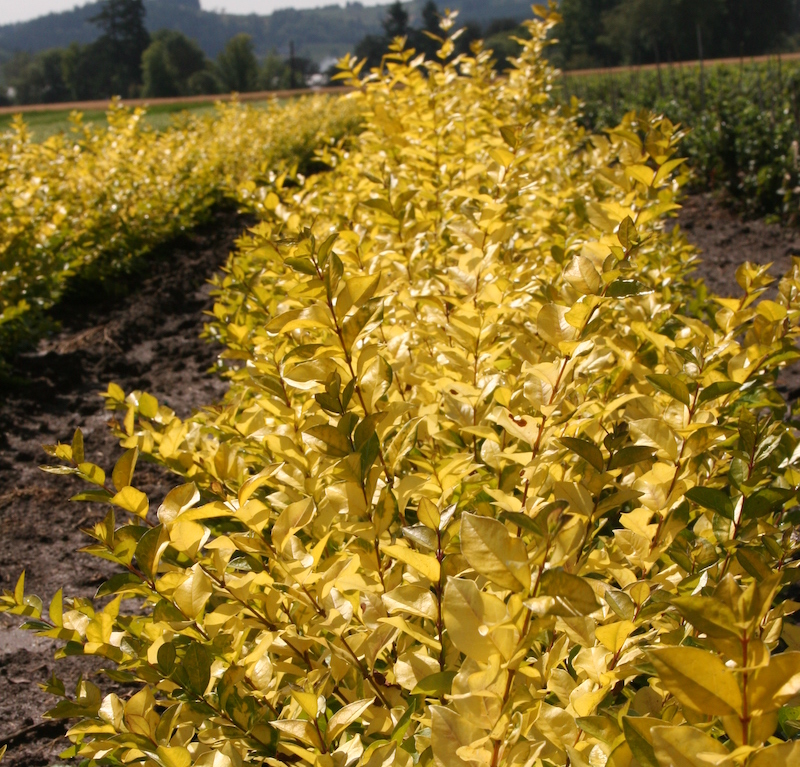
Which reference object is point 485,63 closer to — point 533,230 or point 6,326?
point 533,230

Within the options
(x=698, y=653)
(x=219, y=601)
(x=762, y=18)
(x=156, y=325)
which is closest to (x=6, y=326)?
(x=156, y=325)

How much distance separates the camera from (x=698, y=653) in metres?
0.58

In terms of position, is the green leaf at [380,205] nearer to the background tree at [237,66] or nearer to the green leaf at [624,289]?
the green leaf at [624,289]

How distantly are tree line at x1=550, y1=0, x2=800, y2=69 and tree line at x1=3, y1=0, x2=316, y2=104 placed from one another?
3188 cm

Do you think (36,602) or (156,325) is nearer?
(36,602)

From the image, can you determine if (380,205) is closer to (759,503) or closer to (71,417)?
(759,503)

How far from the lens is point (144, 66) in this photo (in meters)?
82.6

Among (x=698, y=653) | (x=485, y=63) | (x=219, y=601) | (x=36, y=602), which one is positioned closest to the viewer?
(x=698, y=653)

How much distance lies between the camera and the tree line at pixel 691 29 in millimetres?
56594

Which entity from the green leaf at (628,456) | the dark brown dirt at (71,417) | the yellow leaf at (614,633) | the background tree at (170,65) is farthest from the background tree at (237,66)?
the yellow leaf at (614,633)

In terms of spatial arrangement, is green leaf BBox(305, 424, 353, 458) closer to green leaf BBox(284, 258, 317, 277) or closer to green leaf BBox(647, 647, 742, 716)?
green leaf BBox(284, 258, 317, 277)

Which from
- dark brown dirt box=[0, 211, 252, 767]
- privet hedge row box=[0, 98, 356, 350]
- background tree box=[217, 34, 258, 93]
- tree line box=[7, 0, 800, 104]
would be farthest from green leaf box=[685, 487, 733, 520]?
background tree box=[217, 34, 258, 93]

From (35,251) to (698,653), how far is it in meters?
5.58

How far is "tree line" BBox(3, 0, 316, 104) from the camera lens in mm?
82625
